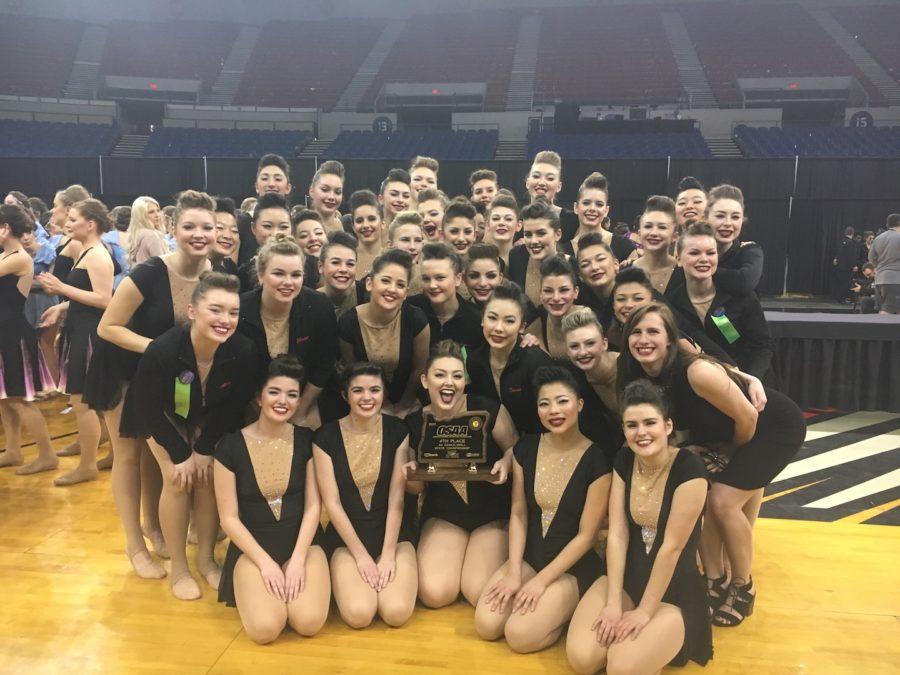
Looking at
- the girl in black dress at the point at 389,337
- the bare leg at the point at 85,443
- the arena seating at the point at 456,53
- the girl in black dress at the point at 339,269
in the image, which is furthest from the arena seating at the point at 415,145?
the girl in black dress at the point at 389,337

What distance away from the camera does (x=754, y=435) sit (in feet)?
8.87

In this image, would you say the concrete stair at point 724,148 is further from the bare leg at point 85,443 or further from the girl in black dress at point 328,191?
the bare leg at point 85,443

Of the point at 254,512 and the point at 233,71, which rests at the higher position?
the point at 233,71

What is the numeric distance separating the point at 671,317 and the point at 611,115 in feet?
49.9

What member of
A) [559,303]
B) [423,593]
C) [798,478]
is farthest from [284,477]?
[798,478]

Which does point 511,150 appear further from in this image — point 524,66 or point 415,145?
point 524,66

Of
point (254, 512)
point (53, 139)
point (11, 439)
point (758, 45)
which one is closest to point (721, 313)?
point (254, 512)

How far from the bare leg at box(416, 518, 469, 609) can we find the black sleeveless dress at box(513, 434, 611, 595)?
29cm

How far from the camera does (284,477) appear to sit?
9.09 ft

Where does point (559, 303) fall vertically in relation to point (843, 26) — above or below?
below

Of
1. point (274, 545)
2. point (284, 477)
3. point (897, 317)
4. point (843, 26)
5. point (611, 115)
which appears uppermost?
point (843, 26)

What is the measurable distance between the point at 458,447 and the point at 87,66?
20.9m

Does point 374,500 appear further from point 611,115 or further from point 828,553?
point 611,115

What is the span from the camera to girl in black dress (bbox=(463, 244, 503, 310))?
3.26 metres
